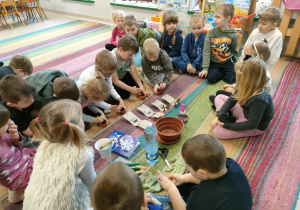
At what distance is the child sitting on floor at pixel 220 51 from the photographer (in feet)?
9.25

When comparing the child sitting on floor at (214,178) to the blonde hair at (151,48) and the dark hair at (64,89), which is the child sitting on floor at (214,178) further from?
the blonde hair at (151,48)

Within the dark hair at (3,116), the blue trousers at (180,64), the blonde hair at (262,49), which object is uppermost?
the blonde hair at (262,49)

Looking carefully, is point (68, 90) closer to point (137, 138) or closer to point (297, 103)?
point (137, 138)

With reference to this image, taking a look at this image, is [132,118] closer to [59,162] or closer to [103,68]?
[103,68]

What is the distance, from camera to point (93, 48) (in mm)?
3975

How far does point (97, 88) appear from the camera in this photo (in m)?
1.86

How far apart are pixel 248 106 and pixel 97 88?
4.27 feet

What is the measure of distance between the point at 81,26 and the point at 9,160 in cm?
436

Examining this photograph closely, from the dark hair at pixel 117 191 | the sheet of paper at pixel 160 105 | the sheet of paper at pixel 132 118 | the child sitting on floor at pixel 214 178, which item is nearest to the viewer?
the dark hair at pixel 117 191

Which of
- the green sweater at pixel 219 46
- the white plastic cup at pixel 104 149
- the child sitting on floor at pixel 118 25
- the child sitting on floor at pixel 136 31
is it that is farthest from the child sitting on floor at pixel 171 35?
the white plastic cup at pixel 104 149

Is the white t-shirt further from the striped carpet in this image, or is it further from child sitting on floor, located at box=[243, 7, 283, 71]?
the striped carpet

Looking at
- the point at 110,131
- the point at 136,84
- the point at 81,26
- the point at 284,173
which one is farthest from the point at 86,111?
the point at 81,26

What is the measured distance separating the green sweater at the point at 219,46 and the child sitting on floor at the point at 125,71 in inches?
39.4

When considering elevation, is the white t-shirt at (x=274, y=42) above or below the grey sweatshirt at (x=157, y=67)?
above
